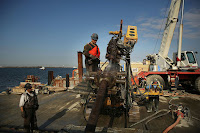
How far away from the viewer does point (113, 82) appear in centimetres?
317

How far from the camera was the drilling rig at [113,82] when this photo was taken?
7.41ft

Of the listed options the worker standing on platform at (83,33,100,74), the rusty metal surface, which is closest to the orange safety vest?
the worker standing on platform at (83,33,100,74)

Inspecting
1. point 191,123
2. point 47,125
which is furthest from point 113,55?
point 191,123

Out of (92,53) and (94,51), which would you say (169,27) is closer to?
(94,51)

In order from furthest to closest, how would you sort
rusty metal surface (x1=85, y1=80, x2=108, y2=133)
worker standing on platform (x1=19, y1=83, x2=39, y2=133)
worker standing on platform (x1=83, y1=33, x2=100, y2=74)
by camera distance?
worker standing on platform (x1=83, y1=33, x2=100, y2=74) → worker standing on platform (x1=19, y1=83, x2=39, y2=133) → rusty metal surface (x1=85, y1=80, x2=108, y2=133)

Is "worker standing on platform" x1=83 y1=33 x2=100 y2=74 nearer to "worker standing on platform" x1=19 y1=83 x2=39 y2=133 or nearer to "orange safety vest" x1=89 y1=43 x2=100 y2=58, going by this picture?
"orange safety vest" x1=89 y1=43 x2=100 y2=58

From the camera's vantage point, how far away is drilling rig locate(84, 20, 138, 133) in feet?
7.41

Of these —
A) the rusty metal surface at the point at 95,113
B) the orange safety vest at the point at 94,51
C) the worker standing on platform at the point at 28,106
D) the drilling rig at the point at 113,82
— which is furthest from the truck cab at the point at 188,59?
the worker standing on platform at the point at 28,106

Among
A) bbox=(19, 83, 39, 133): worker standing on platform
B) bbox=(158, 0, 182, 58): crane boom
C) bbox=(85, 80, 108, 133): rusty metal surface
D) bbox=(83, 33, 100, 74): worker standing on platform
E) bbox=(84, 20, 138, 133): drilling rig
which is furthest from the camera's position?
bbox=(158, 0, 182, 58): crane boom

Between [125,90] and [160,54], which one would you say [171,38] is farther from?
[125,90]

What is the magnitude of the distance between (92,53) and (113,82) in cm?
216

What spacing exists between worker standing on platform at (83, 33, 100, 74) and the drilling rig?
66cm

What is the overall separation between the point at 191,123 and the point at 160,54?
893 centimetres

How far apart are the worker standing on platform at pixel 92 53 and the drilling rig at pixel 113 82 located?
0.66 meters
